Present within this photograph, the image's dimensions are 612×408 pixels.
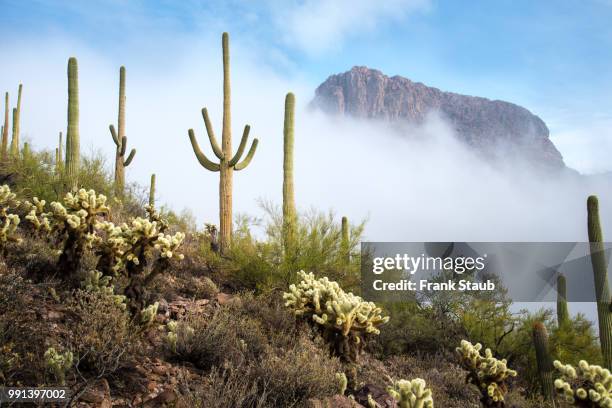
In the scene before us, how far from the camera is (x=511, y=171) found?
16000 centimetres

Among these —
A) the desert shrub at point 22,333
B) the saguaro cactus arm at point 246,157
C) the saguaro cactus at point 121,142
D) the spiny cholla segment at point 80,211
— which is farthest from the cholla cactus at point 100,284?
the saguaro cactus at point 121,142

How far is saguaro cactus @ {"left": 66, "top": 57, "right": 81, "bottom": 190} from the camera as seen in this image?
1407cm

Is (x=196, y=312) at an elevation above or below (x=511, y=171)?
below

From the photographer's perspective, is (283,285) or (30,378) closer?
(30,378)

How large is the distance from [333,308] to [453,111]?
158 meters

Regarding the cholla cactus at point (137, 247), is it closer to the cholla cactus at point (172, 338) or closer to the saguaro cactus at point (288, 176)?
the cholla cactus at point (172, 338)

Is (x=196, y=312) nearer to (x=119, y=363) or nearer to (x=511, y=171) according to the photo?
(x=119, y=363)

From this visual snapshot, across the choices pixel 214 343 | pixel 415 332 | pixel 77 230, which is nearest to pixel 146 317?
pixel 214 343

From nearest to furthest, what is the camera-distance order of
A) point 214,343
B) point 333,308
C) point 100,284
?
point 214,343 < point 100,284 < point 333,308

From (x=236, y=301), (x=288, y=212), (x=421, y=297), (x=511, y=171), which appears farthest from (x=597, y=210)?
(x=511, y=171)

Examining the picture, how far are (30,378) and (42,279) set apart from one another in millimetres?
2768

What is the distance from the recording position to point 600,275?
14359 mm

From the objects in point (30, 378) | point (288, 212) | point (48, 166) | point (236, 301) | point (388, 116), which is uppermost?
point (388, 116)

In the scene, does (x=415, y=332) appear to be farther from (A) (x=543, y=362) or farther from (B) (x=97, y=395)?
(B) (x=97, y=395)
